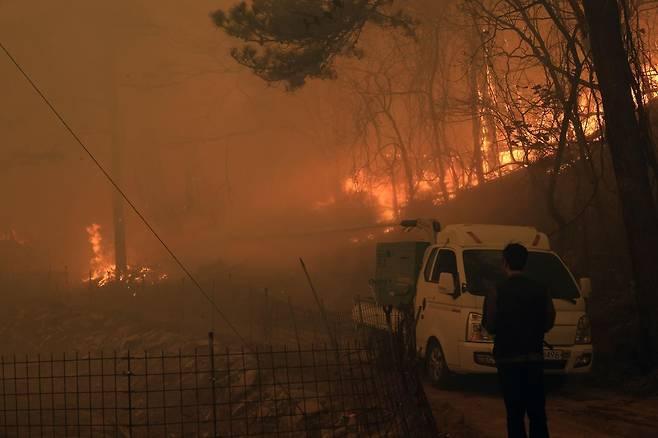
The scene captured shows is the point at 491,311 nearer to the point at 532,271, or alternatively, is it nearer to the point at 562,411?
the point at 562,411

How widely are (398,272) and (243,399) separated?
353 centimetres

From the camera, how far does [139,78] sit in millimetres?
48125

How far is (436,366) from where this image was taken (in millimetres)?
11070

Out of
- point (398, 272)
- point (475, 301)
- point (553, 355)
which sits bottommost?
point (553, 355)

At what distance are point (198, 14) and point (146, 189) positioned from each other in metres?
13.3

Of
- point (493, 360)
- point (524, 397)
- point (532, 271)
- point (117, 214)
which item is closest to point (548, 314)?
point (524, 397)

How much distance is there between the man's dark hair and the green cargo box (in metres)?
6.68

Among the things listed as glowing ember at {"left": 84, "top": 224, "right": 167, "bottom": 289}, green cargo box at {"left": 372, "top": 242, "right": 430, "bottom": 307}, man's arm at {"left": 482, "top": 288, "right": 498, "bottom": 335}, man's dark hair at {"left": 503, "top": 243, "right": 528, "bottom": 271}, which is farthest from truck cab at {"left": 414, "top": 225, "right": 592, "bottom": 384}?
glowing ember at {"left": 84, "top": 224, "right": 167, "bottom": 289}

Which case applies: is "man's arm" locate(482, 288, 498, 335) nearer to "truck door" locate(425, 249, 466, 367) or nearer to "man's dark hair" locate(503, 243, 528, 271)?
"man's dark hair" locate(503, 243, 528, 271)

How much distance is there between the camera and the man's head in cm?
616

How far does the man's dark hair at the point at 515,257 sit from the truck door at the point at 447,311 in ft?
13.5

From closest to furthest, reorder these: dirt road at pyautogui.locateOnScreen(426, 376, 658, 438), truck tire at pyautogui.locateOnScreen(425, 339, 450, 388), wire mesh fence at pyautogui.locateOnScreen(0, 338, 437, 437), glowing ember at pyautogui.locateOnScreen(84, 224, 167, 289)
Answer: wire mesh fence at pyautogui.locateOnScreen(0, 338, 437, 437) → dirt road at pyautogui.locateOnScreen(426, 376, 658, 438) → truck tire at pyautogui.locateOnScreen(425, 339, 450, 388) → glowing ember at pyautogui.locateOnScreen(84, 224, 167, 289)

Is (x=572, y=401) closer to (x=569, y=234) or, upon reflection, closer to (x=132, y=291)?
(x=569, y=234)

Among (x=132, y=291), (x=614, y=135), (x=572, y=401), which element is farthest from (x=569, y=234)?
(x=132, y=291)
